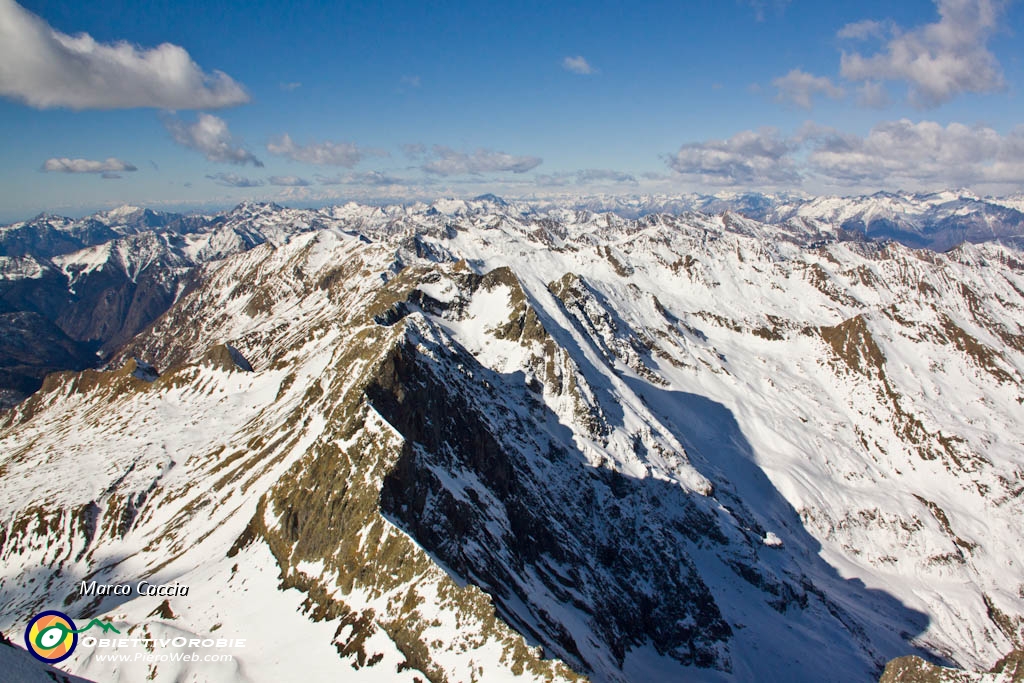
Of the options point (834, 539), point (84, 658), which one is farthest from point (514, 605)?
point (834, 539)

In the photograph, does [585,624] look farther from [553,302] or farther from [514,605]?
[553,302]

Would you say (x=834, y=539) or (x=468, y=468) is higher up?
(x=468, y=468)

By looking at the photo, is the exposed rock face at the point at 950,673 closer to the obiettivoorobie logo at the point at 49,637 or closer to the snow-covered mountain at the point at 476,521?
the snow-covered mountain at the point at 476,521

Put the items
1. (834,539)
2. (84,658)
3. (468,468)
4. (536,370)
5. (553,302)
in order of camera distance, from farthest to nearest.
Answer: (553,302), (834,539), (536,370), (468,468), (84,658)

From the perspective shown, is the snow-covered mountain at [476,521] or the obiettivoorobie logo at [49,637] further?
the snow-covered mountain at [476,521]

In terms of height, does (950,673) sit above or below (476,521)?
below

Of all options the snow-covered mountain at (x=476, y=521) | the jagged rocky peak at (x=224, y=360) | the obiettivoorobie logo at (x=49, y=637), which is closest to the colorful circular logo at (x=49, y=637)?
the obiettivoorobie logo at (x=49, y=637)

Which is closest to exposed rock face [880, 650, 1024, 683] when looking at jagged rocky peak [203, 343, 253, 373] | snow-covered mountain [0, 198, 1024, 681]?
snow-covered mountain [0, 198, 1024, 681]

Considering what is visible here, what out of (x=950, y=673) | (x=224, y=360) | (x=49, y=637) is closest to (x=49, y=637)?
(x=49, y=637)

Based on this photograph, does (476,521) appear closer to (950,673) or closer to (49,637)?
(49,637)
